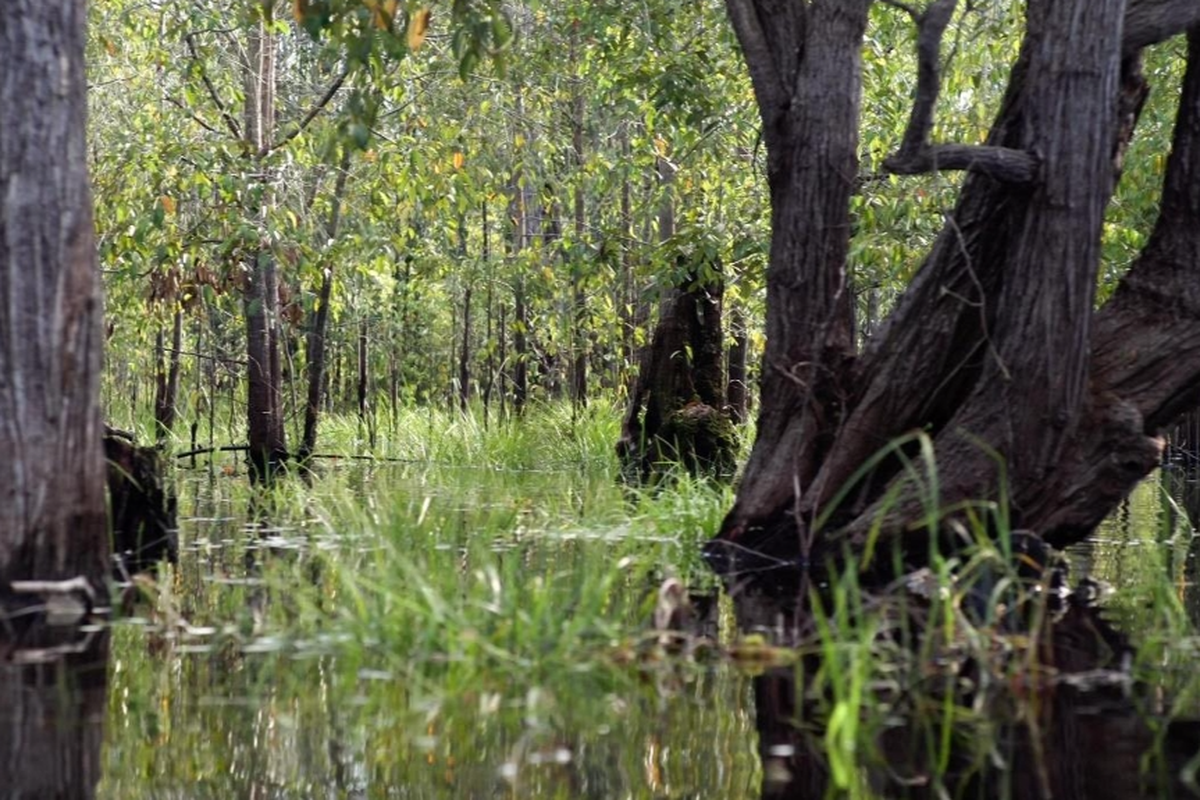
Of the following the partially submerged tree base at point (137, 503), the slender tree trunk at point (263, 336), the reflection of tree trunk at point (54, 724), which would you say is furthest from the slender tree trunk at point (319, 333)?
the reflection of tree trunk at point (54, 724)

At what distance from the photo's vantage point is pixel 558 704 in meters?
3.76

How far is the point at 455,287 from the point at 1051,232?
1500 cm

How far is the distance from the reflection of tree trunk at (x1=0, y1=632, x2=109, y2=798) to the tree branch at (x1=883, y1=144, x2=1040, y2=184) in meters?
3.52

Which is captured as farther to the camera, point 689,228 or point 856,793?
point 689,228

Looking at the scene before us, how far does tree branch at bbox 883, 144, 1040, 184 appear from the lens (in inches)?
243

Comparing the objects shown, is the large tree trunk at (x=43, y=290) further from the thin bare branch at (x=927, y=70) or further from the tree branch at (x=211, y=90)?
the tree branch at (x=211, y=90)

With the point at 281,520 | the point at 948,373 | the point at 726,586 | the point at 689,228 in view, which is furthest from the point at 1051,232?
the point at 689,228

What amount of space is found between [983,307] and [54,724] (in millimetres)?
4124

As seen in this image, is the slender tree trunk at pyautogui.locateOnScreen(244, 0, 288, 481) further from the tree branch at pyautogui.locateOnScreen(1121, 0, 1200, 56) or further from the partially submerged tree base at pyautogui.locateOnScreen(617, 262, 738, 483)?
the tree branch at pyautogui.locateOnScreen(1121, 0, 1200, 56)

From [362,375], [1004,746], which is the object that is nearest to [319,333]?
[362,375]

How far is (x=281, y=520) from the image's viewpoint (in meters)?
8.99

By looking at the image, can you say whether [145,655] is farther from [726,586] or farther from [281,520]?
[281,520]

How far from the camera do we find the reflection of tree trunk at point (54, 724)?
3.07 metres

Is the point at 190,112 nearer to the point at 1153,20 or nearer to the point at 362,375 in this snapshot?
the point at 362,375
